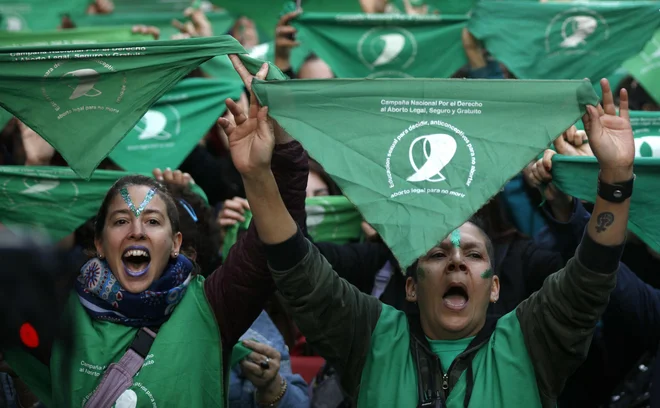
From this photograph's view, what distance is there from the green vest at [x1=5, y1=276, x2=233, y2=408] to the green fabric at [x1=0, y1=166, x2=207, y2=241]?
1147mm

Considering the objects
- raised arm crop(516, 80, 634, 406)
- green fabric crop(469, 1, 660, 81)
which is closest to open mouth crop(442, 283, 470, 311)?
raised arm crop(516, 80, 634, 406)

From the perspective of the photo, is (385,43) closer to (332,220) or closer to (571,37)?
(571,37)

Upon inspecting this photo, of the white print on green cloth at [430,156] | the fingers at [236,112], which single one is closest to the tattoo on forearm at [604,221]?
the white print on green cloth at [430,156]

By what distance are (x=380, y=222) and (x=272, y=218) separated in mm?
405

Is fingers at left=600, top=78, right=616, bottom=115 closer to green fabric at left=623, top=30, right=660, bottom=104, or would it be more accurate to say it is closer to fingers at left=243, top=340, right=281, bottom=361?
fingers at left=243, top=340, right=281, bottom=361

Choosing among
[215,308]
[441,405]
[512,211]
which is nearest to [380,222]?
[441,405]

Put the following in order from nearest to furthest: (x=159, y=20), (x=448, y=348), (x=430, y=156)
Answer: (x=430, y=156) → (x=448, y=348) → (x=159, y=20)

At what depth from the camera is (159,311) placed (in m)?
3.52

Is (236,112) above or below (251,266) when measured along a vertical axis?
above

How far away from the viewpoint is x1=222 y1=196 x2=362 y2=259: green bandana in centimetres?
495

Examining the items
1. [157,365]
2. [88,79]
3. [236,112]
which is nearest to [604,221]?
[236,112]

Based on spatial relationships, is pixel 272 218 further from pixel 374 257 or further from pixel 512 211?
pixel 512 211

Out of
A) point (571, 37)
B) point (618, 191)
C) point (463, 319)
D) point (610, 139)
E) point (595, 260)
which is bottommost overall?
point (463, 319)

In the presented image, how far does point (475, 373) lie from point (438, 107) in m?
0.87
